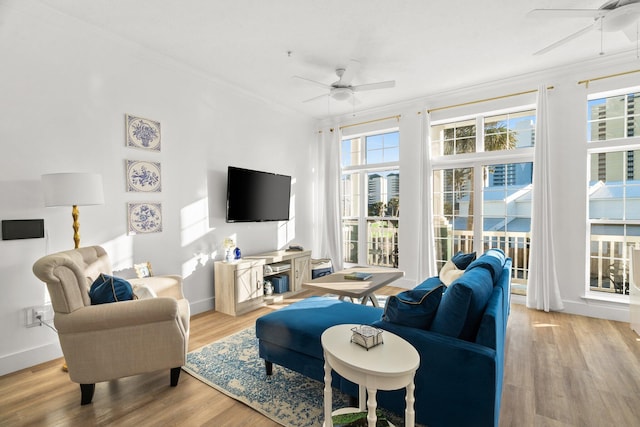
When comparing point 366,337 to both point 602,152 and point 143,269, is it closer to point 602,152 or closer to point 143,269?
point 143,269

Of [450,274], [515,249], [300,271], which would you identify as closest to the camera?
[450,274]

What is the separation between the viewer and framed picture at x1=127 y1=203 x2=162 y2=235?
3262 millimetres

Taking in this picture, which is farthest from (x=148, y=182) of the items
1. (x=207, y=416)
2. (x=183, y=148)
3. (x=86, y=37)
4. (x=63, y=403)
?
(x=207, y=416)

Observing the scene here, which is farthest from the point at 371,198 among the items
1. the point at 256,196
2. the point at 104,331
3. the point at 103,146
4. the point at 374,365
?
the point at 374,365

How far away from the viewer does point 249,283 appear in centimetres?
401

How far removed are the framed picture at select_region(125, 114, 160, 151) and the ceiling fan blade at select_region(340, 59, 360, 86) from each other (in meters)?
2.12

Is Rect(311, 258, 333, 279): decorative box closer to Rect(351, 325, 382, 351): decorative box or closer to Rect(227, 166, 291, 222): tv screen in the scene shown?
Rect(227, 166, 291, 222): tv screen

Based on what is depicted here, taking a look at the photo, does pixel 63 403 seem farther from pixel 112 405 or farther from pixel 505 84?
pixel 505 84

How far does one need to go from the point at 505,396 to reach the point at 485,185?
10.1 feet

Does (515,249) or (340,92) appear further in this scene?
(515,249)

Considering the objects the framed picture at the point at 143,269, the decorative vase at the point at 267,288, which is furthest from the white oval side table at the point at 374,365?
the decorative vase at the point at 267,288

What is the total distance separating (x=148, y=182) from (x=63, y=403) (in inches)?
80.7

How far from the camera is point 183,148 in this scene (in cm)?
375

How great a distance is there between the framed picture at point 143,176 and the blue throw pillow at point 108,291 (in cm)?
135
